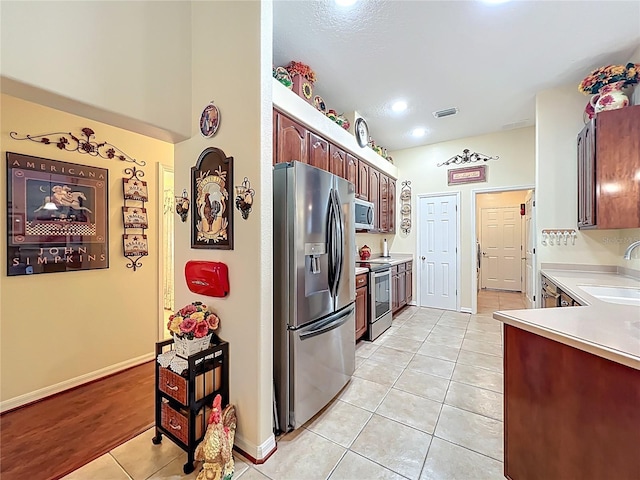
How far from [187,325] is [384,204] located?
3842mm

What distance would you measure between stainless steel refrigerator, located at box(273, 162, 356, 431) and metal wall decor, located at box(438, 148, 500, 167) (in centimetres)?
352

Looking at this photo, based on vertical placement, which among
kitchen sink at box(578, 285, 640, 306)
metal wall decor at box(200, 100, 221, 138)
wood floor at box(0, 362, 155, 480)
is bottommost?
wood floor at box(0, 362, 155, 480)

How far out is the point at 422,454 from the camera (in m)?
1.68

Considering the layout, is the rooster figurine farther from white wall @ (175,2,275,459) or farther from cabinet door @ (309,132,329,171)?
cabinet door @ (309,132,329,171)

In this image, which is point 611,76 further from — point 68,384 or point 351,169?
point 68,384

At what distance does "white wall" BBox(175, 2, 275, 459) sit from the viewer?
1.65m

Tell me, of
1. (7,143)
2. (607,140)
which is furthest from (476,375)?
(7,143)

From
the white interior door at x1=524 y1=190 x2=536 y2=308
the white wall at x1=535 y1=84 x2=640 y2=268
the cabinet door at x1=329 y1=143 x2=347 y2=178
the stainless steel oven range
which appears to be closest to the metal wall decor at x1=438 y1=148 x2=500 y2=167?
the white interior door at x1=524 y1=190 x2=536 y2=308

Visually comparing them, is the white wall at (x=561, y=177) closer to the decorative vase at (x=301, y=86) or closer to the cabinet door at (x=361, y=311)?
the cabinet door at (x=361, y=311)

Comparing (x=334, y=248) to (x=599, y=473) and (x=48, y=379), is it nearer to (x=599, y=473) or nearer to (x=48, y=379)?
(x=599, y=473)

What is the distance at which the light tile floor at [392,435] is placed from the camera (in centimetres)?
156

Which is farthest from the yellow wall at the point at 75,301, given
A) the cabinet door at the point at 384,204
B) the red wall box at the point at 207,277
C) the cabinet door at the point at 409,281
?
the cabinet door at the point at 409,281

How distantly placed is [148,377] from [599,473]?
321cm

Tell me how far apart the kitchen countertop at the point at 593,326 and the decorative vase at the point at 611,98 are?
198 centimetres
